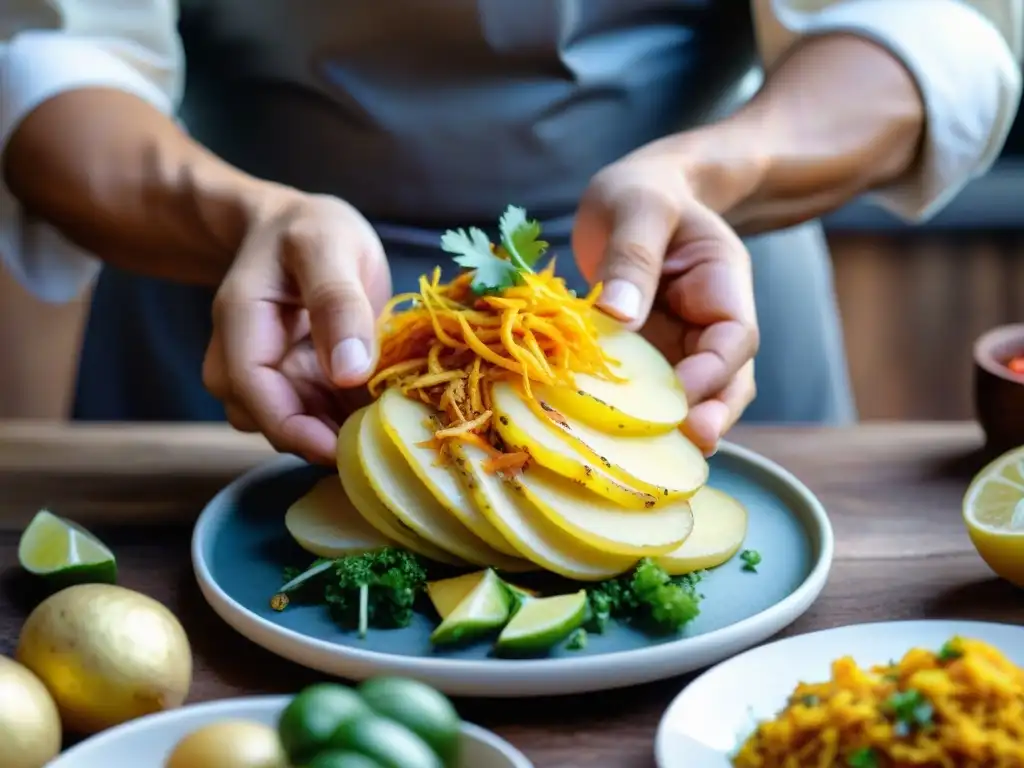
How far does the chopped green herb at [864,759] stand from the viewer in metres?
1.08

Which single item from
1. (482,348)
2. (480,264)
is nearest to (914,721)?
(482,348)

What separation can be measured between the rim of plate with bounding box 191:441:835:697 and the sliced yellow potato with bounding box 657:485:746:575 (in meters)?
0.12

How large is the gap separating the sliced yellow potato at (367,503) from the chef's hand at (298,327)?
0.10 m

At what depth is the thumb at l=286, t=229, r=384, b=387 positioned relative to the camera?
1716 millimetres

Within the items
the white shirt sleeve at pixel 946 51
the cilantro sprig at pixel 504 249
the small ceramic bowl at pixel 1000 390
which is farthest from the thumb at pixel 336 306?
the white shirt sleeve at pixel 946 51

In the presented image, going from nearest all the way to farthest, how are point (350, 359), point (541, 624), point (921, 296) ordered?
point (541, 624), point (350, 359), point (921, 296)

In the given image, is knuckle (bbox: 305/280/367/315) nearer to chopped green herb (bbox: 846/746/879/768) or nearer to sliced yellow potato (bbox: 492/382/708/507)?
sliced yellow potato (bbox: 492/382/708/507)

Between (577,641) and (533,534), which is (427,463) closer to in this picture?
(533,534)

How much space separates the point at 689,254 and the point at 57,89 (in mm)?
1263

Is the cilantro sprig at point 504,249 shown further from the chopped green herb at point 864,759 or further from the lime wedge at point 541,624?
the chopped green herb at point 864,759

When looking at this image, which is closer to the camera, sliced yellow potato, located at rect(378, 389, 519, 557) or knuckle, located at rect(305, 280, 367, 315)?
sliced yellow potato, located at rect(378, 389, 519, 557)

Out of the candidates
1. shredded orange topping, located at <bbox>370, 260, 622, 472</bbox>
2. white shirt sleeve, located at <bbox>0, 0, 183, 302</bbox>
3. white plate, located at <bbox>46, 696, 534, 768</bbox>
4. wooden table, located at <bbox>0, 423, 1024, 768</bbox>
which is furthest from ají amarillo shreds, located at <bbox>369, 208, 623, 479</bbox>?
white shirt sleeve, located at <bbox>0, 0, 183, 302</bbox>

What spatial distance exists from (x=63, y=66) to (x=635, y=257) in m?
1.22

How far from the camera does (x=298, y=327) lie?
1.98 metres
